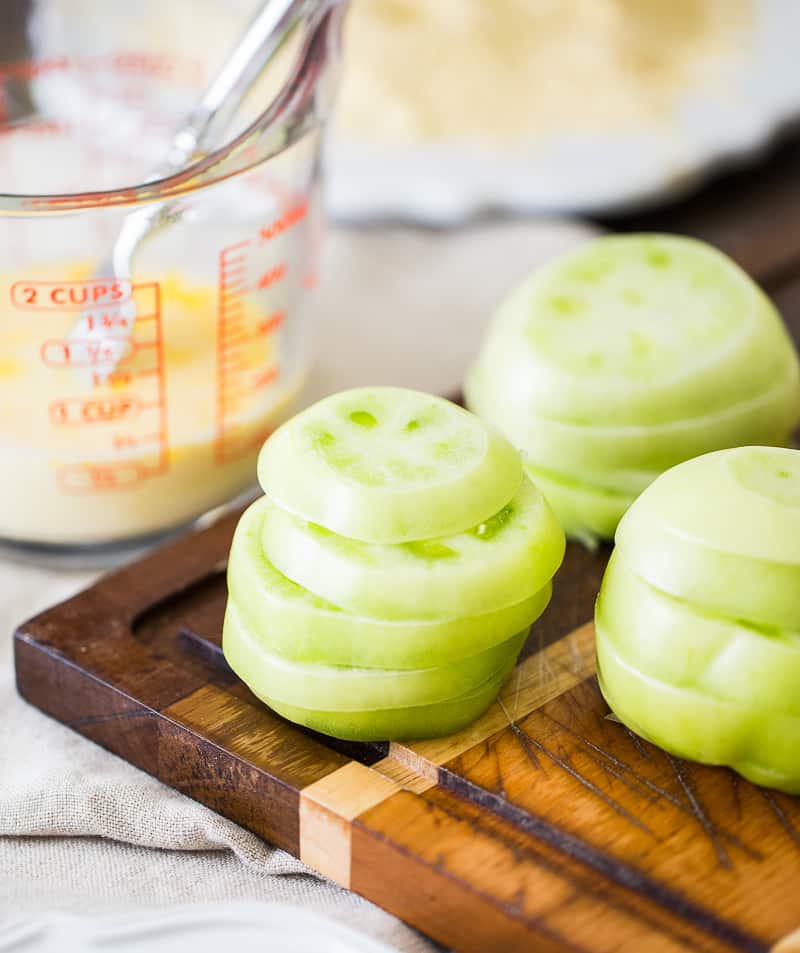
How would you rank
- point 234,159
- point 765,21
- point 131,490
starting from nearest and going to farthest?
point 234,159, point 131,490, point 765,21

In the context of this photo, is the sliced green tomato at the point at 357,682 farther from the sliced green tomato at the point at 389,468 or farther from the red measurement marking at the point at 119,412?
the red measurement marking at the point at 119,412

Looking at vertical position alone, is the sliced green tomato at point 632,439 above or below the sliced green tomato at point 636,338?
below

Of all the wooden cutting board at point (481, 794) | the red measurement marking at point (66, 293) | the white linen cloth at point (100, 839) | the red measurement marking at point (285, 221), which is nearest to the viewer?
the wooden cutting board at point (481, 794)

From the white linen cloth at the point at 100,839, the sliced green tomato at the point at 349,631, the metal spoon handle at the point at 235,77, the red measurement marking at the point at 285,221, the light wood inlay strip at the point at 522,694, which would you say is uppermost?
the metal spoon handle at the point at 235,77

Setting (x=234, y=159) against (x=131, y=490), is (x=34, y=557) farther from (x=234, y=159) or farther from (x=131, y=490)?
(x=234, y=159)

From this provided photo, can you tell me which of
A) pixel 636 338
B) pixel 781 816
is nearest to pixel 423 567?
pixel 781 816

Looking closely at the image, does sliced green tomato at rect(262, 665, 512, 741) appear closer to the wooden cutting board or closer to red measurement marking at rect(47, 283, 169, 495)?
the wooden cutting board

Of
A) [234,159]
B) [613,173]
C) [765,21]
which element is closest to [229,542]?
[234,159]

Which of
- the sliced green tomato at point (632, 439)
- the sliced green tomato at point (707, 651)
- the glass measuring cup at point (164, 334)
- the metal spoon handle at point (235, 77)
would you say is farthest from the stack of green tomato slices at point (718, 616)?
the metal spoon handle at point (235, 77)

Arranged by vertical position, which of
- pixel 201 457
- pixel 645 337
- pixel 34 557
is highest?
pixel 645 337

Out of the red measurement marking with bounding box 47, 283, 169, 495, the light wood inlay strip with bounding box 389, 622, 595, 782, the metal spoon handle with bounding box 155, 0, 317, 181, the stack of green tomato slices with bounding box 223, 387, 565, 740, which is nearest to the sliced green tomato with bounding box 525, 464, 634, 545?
the light wood inlay strip with bounding box 389, 622, 595, 782
